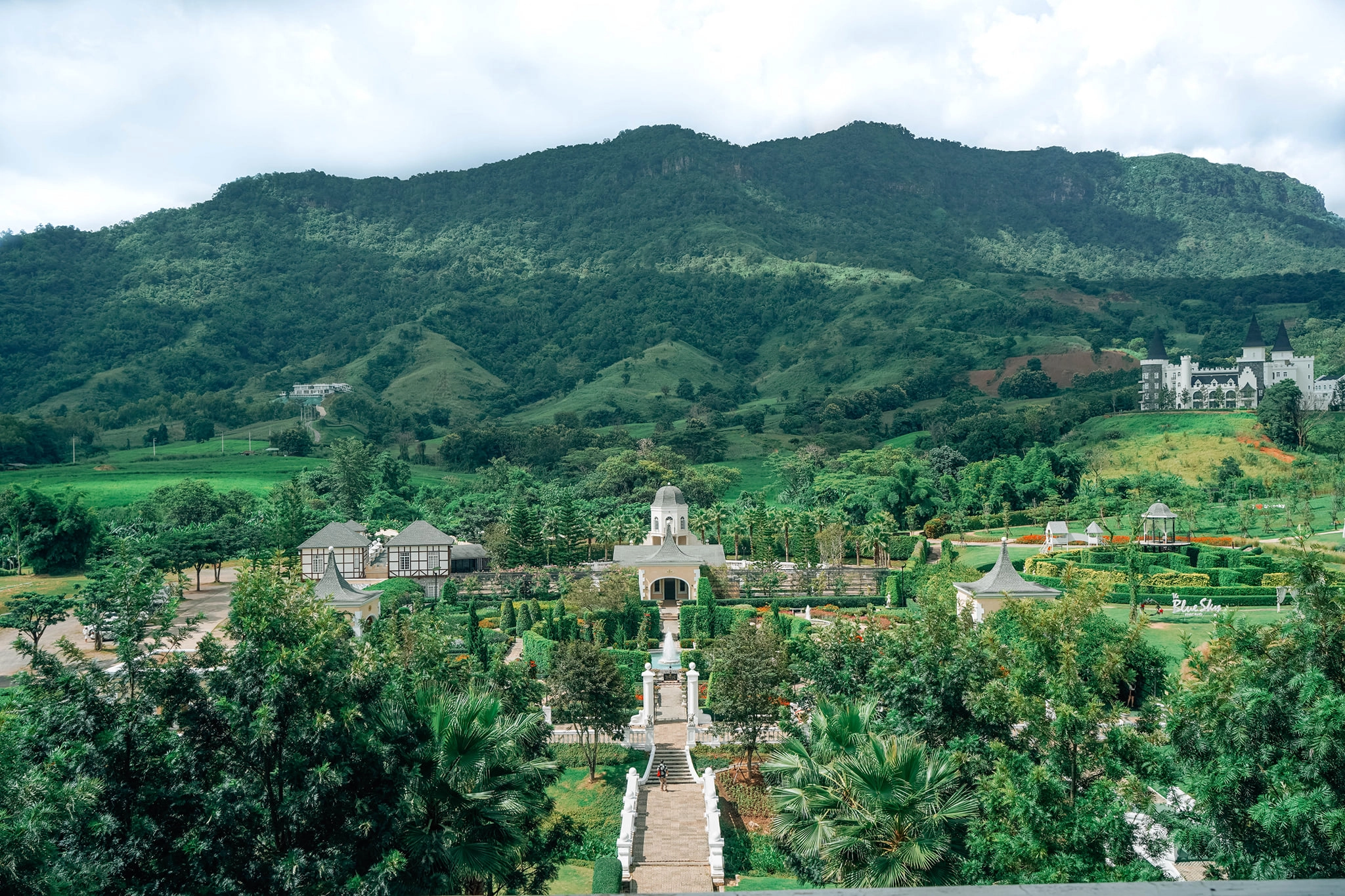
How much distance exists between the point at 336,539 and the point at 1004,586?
35904 millimetres

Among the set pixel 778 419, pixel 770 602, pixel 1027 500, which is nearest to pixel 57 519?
pixel 770 602

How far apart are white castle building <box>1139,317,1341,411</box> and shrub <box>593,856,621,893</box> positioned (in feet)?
302

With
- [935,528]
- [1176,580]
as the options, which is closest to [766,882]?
[1176,580]

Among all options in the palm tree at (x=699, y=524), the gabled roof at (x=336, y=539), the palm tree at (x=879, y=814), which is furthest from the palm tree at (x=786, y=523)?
the palm tree at (x=879, y=814)

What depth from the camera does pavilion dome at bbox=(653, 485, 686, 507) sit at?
63.5 meters

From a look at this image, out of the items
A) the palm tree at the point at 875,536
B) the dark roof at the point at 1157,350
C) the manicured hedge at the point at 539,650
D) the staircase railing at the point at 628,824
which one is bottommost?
the staircase railing at the point at 628,824

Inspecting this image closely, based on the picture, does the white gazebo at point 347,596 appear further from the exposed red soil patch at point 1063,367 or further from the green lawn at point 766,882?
the exposed red soil patch at point 1063,367

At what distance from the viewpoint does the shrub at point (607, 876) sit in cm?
1939

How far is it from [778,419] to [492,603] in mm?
78364

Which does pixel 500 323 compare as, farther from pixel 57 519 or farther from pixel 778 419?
pixel 57 519

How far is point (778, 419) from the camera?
126m

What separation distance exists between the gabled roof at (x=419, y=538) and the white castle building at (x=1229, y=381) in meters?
70.2

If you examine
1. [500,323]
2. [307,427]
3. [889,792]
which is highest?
[500,323]

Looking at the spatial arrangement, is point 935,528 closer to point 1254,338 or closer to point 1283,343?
point 1254,338
